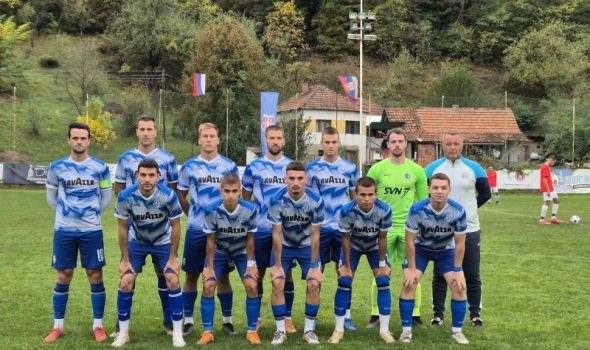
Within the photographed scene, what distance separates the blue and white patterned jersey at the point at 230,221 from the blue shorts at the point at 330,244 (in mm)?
886

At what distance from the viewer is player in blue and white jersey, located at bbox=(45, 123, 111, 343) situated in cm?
604

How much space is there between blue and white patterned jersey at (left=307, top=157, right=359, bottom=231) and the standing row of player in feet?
0.04

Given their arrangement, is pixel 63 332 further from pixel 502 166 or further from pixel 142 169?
pixel 502 166

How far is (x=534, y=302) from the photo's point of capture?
25.3 ft

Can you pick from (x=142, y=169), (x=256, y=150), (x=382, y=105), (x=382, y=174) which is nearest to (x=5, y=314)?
(x=142, y=169)

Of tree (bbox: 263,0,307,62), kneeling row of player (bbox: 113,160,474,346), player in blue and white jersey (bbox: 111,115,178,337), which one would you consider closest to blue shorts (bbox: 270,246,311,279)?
kneeling row of player (bbox: 113,160,474,346)

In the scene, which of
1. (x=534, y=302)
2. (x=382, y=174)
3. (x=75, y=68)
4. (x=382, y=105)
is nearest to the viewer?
(x=382, y=174)

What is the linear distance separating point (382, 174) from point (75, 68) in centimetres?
4602

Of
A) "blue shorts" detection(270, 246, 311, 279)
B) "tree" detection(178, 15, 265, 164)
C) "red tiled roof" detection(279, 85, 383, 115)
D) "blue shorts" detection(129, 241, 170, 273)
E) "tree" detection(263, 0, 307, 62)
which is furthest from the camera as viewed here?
"tree" detection(263, 0, 307, 62)

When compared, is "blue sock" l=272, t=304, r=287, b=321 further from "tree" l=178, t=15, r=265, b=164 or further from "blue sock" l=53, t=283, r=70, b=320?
"tree" l=178, t=15, r=265, b=164

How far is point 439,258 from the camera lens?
20.2ft

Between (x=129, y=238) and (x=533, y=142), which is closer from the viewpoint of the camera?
(x=129, y=238)

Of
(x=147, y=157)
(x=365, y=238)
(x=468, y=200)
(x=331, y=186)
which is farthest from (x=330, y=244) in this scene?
(x=147, y=157)

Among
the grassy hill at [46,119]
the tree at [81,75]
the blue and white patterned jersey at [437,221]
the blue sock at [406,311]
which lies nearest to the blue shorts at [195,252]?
the blue sock at [406,311]
